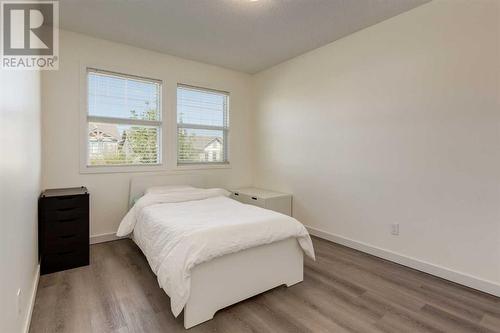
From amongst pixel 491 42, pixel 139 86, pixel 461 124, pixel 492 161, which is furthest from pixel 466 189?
pixel 139 86

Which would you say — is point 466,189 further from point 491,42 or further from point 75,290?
point 75,290

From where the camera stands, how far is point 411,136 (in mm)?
2611

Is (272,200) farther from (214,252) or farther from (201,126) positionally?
(214,252)

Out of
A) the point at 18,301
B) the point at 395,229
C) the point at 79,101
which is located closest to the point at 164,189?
the point at 79,101

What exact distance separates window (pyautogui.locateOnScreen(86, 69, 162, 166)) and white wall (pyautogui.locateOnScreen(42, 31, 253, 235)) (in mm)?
129

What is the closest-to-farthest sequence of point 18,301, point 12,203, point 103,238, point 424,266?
point 12,203 < point 18,301 < point 424,266 < point 103,238

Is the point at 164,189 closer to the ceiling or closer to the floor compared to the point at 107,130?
closer to the floor

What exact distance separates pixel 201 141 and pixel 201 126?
0.24m

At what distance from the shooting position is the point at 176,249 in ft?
5.97

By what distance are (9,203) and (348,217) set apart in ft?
10.3

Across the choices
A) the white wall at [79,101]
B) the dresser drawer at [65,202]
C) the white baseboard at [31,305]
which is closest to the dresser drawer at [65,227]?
the dresser drawer at [65,202]

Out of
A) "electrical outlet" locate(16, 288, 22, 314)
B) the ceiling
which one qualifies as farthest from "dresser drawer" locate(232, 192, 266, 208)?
"electrical outlet" locate(16, 288, 22, 314)

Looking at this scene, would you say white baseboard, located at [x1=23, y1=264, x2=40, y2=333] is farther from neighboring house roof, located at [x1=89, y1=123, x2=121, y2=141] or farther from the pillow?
neighboring house roof, located at [x1=89, y1=123, x2=121, y2=141]

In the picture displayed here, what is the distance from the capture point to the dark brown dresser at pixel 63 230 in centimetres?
246
